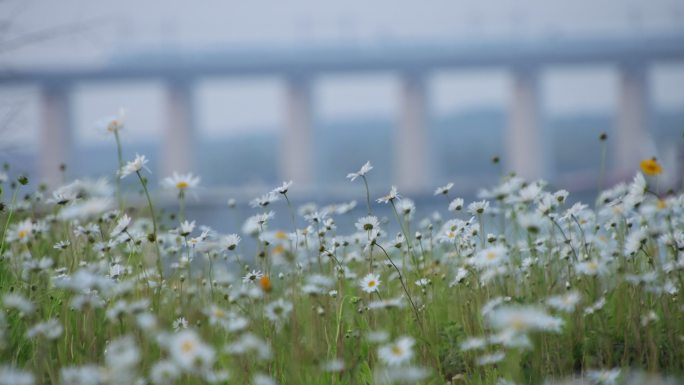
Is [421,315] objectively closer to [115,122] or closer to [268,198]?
[268,198]

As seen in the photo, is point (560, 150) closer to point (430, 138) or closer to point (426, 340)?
point (430, 138)

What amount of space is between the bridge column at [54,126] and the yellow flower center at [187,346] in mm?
27221

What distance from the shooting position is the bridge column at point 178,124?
28.4 metres

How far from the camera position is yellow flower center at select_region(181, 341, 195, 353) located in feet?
4.03

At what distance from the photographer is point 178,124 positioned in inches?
1119

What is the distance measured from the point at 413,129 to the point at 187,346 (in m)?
27.9

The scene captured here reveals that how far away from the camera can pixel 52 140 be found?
27391 mm

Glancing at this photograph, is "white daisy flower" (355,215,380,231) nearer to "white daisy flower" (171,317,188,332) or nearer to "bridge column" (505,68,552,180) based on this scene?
"white daisy flower" (171,317,188,332)

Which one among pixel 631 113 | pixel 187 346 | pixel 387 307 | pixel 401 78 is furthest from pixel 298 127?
pixel 187 346

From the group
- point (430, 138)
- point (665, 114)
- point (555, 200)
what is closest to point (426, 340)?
point (555, 200)

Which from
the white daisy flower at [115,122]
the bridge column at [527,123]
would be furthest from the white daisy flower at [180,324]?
the bridge column at [527,123]

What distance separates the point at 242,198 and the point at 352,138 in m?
46.5

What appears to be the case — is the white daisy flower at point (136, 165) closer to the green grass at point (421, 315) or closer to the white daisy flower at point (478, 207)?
the green grass at point (421, 315)

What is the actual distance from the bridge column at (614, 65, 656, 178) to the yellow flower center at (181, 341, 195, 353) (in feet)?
98.0
